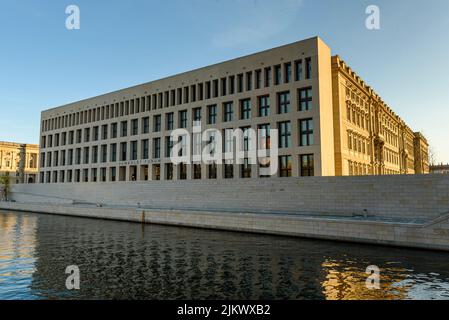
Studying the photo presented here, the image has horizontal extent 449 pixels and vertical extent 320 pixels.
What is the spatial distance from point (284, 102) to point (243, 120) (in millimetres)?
5911

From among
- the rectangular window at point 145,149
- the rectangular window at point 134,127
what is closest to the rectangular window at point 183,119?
the rectangular window at point 145,149

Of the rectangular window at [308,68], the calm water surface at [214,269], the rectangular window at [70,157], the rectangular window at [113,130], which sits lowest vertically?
the calm water surface at [214,269]

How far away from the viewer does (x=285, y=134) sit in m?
38.9

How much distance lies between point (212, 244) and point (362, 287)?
38.6 ft

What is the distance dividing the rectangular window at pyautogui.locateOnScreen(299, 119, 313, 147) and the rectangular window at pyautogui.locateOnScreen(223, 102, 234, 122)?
10.5m

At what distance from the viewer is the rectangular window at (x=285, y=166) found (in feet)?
126

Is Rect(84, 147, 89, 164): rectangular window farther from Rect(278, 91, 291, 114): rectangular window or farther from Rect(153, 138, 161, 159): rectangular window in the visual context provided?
Rect(278, 91, 291, 114): rectangular window

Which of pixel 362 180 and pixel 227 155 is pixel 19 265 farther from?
pixel 227 155

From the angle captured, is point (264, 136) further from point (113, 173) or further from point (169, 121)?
point (113, 173)

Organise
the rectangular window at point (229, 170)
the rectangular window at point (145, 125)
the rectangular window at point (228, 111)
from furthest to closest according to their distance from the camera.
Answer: the rectangular window at point (145, 125)
the rectangular window at point (228, 111)
the rectangular window at point (229, 170)

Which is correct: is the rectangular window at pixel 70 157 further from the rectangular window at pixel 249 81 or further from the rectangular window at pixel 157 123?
the rectangular window at pixel 249 81

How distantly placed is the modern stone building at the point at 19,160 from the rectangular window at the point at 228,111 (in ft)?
318

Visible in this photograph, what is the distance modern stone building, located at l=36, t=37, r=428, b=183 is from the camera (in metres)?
37.7
